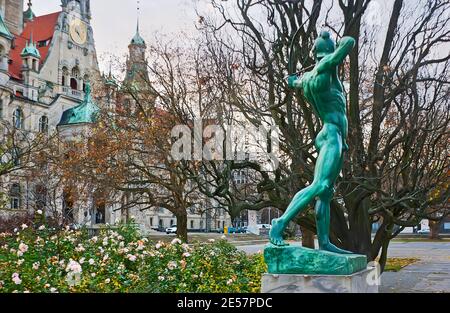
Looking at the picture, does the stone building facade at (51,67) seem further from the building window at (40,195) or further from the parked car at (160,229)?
the building window at (40,195)

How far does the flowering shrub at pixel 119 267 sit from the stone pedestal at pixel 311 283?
2163mm

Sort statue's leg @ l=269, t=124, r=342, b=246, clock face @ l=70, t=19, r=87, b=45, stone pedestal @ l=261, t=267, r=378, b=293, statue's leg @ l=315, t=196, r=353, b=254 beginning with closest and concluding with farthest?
stone pedestal @ l=261, t=267, r=378, b=293 < statue's leg @ l=269, t=124, r=342, b=246 < statue's leg @ l=315, t=196, r=353, b=254 < clock face @ l=70, t=19, r=87, b=45

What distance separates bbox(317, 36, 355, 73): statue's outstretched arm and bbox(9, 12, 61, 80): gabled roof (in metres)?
53.7

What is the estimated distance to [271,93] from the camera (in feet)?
47.3

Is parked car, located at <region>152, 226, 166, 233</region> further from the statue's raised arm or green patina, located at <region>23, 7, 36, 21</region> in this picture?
the statue's raised arm

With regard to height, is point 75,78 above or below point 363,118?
above

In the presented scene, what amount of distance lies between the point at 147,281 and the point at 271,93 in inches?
299

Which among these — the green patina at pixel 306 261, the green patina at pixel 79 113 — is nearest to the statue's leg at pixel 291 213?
the green patina at pixel 306 261

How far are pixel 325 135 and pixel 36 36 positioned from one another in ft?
200

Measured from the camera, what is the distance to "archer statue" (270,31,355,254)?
6578 mm

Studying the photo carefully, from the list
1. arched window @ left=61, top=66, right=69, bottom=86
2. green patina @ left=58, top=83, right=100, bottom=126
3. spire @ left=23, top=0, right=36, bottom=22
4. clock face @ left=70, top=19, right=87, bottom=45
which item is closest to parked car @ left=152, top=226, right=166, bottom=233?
green patina @ left=58, top=83, right=100, bottom=126

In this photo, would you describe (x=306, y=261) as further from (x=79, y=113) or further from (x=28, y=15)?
(x=28, y=15)

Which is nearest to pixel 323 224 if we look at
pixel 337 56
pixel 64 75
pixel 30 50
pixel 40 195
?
pixel 337 56

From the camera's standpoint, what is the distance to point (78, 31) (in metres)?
61.8
